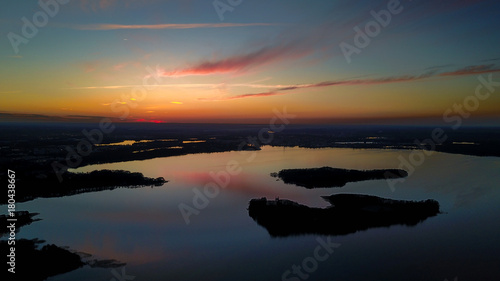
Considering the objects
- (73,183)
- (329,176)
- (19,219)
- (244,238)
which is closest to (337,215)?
(244,238)

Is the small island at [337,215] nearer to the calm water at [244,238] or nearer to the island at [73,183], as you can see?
the calm water at [244,238]

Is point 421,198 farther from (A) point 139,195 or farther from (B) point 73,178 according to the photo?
(B) point 73,178

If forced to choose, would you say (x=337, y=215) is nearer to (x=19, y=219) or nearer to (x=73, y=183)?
(x=19, y=219)

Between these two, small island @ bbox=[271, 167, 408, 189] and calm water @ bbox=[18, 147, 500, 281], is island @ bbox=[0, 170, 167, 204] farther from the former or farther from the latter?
small island @ bbox=[271, 167, 408, 189]

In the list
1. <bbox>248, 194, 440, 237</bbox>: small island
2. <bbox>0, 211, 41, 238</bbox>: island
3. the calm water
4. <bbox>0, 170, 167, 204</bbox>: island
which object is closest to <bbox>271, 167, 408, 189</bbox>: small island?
the calm water

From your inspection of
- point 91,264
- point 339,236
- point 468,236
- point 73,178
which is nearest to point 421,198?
point 468,236

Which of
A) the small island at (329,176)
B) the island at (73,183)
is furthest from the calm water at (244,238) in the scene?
the small island at (329,176)
